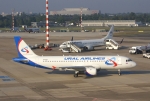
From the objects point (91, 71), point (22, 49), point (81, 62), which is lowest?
point (91, 71)

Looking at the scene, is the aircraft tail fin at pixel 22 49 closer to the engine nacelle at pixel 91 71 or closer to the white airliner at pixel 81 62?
Result: the white airliner at pixel 81 62

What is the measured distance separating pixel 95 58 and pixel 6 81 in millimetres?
13970

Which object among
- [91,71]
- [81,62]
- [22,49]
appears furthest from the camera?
[22,49]

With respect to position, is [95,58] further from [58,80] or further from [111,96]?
[111,96]

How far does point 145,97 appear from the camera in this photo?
38438 mm

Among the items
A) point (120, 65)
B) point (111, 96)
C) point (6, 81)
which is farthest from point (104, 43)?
point (111, 96)

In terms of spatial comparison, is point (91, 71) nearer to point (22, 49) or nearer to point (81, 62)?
point (81, 62)

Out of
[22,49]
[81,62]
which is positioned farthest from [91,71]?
[22,49]

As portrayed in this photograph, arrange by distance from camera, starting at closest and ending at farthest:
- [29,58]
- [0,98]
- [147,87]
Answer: [0,98] < [147,87] < [29,58]

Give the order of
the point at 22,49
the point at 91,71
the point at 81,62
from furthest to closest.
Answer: the point at 22,49, the point at 81,62, the point at 91,71

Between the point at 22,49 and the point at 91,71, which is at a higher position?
the point at 22,49

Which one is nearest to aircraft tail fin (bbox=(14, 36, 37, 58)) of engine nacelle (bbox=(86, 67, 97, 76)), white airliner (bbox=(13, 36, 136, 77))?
white airliner (bbox=(13, 36, 136, 77))

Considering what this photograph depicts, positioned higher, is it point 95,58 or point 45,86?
point 95,58

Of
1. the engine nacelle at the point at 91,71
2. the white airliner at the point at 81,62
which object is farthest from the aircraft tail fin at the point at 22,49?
the engine nacelle at the point at 91,71
